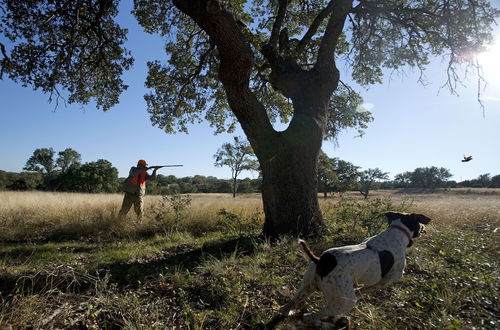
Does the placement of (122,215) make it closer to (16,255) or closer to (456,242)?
(16,255)

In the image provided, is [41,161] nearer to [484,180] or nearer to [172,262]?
[172,262]

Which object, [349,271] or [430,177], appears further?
[430,177]

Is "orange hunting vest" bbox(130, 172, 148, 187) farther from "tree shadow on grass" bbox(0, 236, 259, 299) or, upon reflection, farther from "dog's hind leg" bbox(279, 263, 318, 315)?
"dog's hind leg" bbox(279, 263, 318, 315)

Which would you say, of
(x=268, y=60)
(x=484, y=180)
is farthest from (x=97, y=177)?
(x=484, y=180)

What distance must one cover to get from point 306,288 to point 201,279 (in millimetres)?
1643

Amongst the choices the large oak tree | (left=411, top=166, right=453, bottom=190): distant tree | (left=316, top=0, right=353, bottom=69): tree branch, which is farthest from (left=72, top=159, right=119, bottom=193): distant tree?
(left=411, top=166, right=453, bottom=190): distant tree

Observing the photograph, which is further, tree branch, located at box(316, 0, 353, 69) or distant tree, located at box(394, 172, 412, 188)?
distant tree, located at box(394, 172, 412, 188)

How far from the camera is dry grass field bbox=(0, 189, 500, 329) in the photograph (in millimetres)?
2545

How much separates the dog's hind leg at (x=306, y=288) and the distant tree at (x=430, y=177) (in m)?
93.0

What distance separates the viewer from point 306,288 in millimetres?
2625

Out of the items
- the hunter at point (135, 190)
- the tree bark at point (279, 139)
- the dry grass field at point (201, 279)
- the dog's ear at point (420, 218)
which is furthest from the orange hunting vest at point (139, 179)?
the dog's ear at point (420, 218)

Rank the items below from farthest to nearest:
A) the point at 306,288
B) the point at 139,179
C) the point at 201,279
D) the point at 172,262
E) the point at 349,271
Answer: the point at 139,179 < the point at 172,262 < the point at 201,279 < the point at 306,288 < the point at 349,271

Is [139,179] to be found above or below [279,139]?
below

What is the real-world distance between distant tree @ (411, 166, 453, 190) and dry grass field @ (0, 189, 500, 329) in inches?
3416
